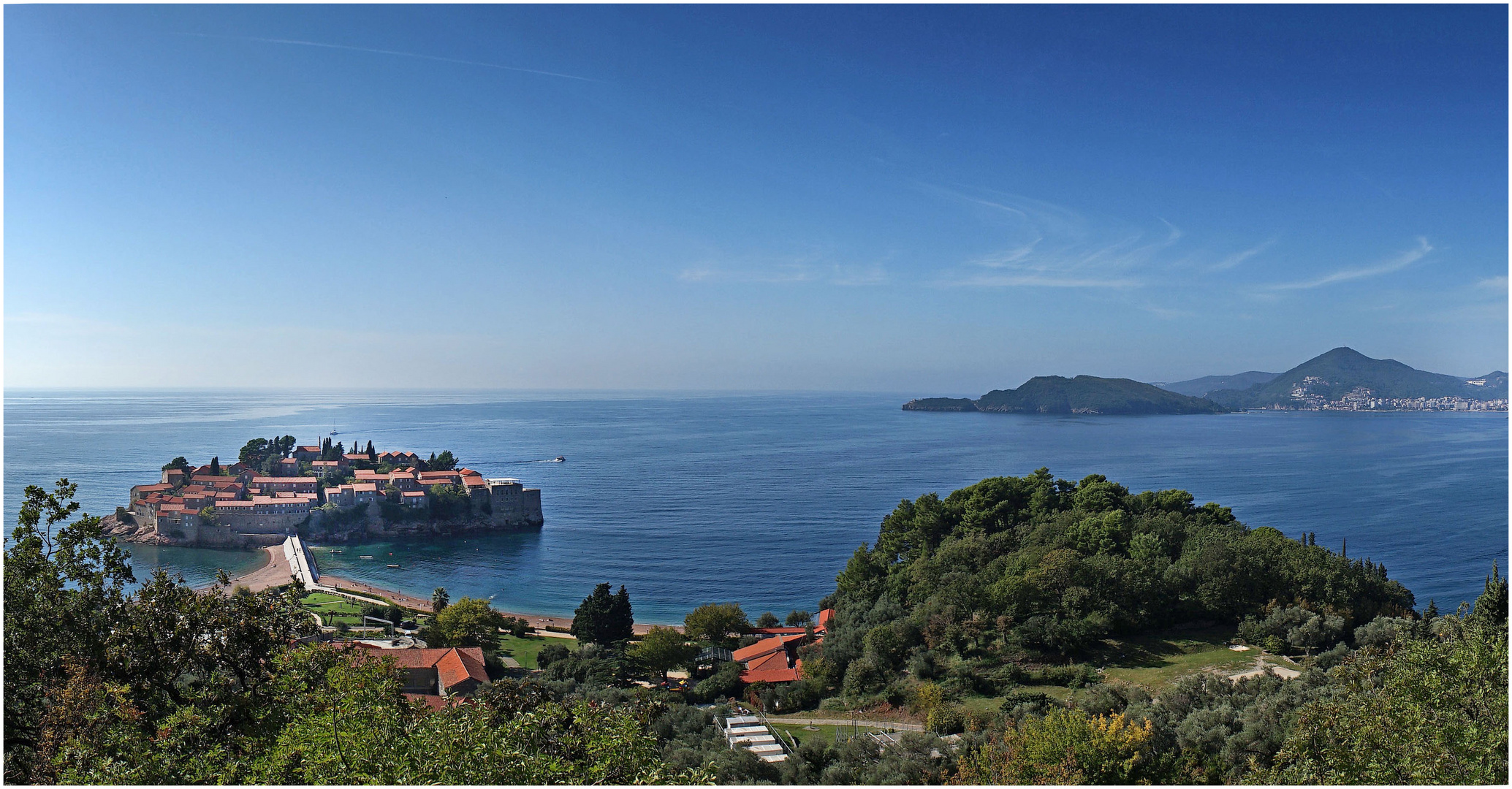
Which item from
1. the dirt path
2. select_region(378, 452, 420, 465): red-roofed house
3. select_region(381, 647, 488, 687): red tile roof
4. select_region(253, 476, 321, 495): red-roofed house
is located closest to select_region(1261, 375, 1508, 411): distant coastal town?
select_region(378, 452, 420, 465): red-roofed house

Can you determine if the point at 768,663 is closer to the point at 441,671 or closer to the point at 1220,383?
the point at 441,671

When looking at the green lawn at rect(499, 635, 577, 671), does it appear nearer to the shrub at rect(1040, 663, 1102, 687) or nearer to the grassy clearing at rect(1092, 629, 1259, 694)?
the shrub at rect(1040, 663, 1102, 687)

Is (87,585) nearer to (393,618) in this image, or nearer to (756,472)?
(393,618)

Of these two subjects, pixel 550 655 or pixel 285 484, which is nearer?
pixel 550 655

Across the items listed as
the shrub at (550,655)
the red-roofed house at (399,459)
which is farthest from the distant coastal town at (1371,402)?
the shrub at (550,655)

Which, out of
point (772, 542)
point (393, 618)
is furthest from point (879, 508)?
point (393, 618)

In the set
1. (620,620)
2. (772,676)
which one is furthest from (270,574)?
(772,676)

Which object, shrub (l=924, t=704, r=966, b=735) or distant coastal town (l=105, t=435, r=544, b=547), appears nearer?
shrub (l=924, t=704, r=966, b=735)
